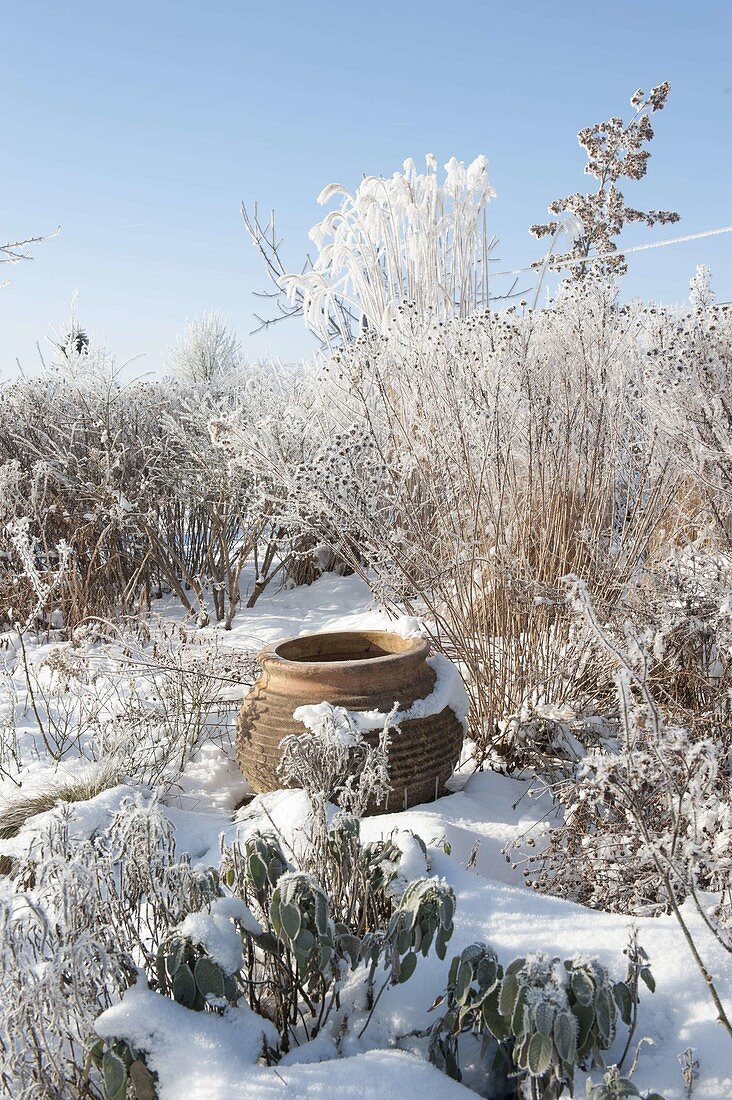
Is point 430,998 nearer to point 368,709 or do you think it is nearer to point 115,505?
point 368,709

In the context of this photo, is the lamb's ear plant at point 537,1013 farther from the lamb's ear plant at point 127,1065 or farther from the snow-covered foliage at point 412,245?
the snow-covered foliage at point 412,245

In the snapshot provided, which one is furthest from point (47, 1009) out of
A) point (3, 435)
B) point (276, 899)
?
point (3, 435)

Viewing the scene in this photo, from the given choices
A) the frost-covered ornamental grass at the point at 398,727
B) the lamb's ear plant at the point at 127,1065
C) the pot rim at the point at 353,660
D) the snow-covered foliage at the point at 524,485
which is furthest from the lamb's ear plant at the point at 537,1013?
the snow-covered foliage at the point at 524,485

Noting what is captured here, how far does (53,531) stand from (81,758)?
3.39m

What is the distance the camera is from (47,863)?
1.48 meters

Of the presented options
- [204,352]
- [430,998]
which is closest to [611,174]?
[204,352]

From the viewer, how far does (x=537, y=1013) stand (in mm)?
1324

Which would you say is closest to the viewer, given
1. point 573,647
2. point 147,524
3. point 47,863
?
point 47,863

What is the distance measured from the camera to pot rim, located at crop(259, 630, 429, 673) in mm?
3105

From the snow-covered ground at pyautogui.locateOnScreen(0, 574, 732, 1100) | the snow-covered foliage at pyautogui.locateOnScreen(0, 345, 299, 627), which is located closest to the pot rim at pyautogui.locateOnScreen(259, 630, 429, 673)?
the snow-covered ground at pyautogui.locateOnScreen(0, 574, 732, 1100)

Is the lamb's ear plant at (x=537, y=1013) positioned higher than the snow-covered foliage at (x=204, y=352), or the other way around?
the snow-covered foliage at (x=204, y=352)

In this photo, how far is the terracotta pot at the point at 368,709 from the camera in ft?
10.1

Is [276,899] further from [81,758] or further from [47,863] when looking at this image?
[81,758]

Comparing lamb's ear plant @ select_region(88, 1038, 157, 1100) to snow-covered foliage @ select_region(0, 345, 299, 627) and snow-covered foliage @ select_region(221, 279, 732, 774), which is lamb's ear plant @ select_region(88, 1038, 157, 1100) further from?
snow-covered foliage @ select_region(0, 345, 299, 627)
